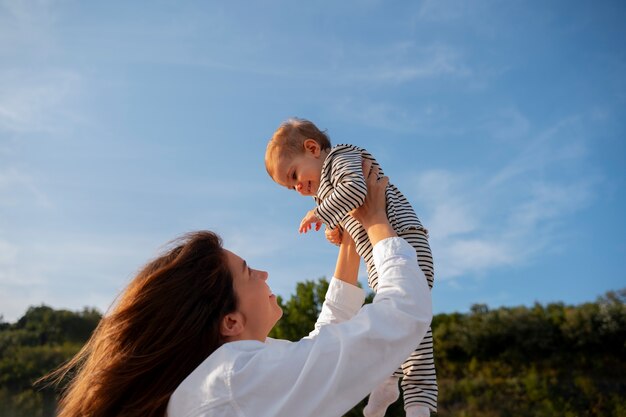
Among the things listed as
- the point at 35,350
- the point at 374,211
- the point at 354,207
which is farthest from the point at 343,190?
the point at 35,350

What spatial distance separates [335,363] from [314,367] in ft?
0.19

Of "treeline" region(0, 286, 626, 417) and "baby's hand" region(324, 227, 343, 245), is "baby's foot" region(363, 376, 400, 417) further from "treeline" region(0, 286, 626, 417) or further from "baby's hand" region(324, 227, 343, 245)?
"treeline" region(0, 286, 626, 417)

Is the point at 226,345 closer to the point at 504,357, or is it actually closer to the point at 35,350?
the point at 504,357

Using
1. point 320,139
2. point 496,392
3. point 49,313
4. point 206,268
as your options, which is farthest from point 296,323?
point 49,313

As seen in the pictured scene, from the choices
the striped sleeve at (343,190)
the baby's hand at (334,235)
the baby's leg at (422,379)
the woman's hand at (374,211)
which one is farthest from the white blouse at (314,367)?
the baby's hand at (334,235)

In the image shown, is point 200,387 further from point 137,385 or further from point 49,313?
point 49,313

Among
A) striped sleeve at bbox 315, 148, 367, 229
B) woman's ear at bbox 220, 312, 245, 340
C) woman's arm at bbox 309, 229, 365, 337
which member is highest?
striped sleeve at bbox 315, 148, 367, 229

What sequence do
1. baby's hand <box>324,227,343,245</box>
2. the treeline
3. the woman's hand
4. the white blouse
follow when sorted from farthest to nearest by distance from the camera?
the treeline → baby's hand <box>324,227,343,245</box> → the woman's hand → the white blouse

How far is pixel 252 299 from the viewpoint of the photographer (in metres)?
2.03

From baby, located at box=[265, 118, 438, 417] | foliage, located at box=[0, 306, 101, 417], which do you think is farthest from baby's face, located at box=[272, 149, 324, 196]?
foliage, located at box=[0, 306, 101, 417]

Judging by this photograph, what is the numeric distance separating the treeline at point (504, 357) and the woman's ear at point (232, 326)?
44.7 ft

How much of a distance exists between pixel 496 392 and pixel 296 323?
7.00 metres

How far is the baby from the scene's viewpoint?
2457 millimetres

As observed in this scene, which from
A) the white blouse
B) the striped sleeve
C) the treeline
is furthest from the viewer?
the treeline
